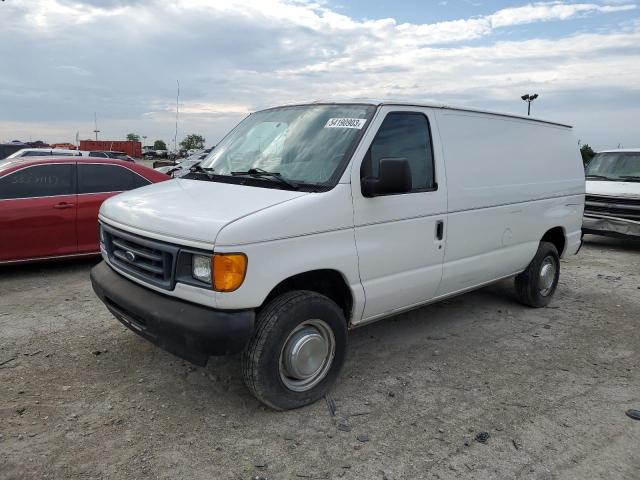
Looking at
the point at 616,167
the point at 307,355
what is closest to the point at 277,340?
the point at 307,355

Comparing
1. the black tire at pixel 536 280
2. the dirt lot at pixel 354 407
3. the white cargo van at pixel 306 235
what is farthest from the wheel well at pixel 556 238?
the white cargo van at pixel 306 235

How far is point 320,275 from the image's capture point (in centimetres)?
351

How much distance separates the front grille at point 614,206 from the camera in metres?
9.37

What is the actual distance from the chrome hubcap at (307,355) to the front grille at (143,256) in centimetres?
87

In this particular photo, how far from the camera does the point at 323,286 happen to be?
3.64m

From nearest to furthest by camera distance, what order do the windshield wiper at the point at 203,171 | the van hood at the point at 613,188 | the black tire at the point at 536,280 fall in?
the windshield wiper at the point at 203,171
the black tire at the point at 536,280
the van hood at the point at 613,188

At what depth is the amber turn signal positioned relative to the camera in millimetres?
2852

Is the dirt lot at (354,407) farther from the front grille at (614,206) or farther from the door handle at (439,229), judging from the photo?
the front grille at (614,206)

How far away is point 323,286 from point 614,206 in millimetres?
8165

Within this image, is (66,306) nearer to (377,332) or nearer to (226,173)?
(226,173)

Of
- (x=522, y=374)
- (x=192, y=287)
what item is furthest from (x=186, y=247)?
(x=522, y=374)

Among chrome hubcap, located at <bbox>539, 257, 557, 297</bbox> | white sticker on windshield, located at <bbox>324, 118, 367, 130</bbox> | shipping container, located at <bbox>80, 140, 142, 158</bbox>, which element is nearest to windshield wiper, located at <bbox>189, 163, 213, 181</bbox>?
white sticker on windshield, located at <bbox>324, 118, 367, 130</bbox>

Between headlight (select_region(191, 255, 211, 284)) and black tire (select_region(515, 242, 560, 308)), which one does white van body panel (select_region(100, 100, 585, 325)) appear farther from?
black tire (select_region(515, 242, 560, 308))

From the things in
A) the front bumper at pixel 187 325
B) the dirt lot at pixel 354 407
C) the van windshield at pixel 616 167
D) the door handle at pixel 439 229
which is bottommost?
the dirt lot at pixel 354 407
